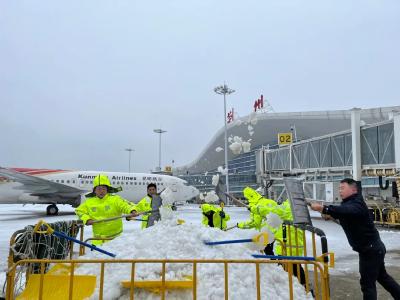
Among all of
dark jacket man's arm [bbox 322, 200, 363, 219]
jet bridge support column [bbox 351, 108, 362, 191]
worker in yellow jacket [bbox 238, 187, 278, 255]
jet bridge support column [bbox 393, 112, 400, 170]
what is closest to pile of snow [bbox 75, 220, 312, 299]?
dark jacket man's arm [bbox 322, 200, 363, 219]

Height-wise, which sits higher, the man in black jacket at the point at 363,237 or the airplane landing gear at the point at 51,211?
the man in black jacket at the point at 363,237

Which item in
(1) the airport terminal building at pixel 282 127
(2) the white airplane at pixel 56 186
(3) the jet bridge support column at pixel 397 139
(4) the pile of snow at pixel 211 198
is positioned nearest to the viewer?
(4) the pile of snow at pixel 211 198

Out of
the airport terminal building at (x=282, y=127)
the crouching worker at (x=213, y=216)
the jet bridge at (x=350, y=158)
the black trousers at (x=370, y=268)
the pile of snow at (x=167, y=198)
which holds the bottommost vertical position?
the black trousers at (x=370, y=268)

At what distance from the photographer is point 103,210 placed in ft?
18.5

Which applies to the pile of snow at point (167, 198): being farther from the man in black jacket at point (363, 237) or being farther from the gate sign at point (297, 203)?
the man in black jacket at point (363, 237)

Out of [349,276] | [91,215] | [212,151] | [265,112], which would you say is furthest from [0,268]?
[212,151]

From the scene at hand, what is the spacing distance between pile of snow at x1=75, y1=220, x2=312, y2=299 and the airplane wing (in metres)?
19.0

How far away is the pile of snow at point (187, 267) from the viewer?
11.2 ft

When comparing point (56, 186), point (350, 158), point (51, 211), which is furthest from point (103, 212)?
point (51, 211)

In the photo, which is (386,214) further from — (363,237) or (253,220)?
(363,237)

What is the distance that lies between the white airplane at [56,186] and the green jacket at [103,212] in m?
14.1

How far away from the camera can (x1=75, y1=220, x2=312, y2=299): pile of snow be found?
3.41 meters

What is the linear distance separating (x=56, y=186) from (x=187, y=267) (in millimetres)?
20076

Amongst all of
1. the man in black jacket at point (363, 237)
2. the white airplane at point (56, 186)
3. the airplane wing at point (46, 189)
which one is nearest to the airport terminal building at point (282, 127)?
the white airplane at point (56, 186)
